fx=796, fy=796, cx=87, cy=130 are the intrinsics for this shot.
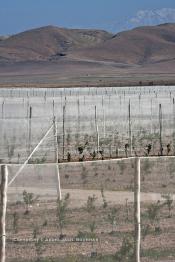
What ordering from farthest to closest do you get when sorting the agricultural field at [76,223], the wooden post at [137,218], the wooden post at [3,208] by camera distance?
the agricultural field at [76,223] < the wooden post at [137,218] < the wooden post at [3,208]

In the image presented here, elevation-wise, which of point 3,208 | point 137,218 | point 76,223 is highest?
point 3,208

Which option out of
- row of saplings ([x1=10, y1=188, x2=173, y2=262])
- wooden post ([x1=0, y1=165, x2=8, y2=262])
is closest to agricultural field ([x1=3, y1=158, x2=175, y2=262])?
row of saplings ([x1=10, y1=188, x2=173, y2=262])

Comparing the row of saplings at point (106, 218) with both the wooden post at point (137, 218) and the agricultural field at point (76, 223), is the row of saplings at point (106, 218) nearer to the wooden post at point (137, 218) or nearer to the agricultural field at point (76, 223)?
the agricultural field at point (76, 223)

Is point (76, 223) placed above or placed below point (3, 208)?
below

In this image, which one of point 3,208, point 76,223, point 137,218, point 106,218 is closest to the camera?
point 3,208

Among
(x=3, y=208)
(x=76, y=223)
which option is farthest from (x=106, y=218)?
(x=3, y=208)

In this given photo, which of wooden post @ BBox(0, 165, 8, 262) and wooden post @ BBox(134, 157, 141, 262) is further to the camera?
wooden post @ BBox(134, 157, 141, 262)

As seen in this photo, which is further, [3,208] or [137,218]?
[137,218]

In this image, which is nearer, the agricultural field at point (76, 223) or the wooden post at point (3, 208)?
the wooden post at point (3, 208)

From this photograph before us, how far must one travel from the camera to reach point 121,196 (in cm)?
1266

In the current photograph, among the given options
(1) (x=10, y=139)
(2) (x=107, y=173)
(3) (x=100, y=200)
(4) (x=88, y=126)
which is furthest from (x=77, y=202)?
(4) (x=88, y=126)

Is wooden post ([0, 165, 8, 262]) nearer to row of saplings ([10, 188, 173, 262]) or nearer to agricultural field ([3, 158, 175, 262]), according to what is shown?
agricultural field ([3, 158, 175, 262])

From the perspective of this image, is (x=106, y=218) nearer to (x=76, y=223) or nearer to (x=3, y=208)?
(x=76, y=223)

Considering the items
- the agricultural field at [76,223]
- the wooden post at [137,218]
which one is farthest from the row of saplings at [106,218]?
the wooden post at [137,218]
